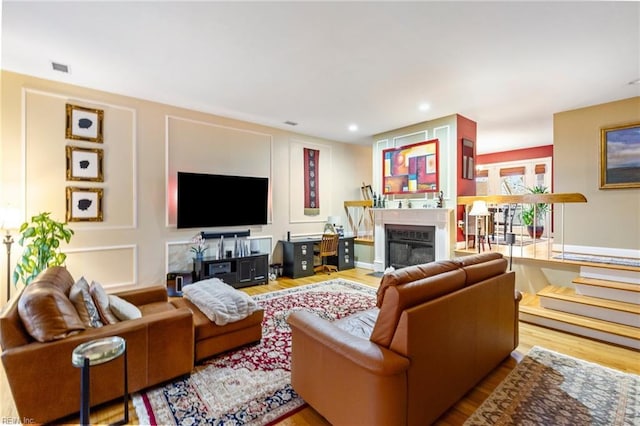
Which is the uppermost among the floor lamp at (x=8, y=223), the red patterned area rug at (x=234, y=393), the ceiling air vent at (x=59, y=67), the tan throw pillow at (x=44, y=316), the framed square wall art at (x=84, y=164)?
the ceiling air vent at (x=59, y=67)

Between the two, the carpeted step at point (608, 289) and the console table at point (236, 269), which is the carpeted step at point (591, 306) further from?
the console table at point (236, 269)

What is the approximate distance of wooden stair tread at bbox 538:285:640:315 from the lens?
3221 mm

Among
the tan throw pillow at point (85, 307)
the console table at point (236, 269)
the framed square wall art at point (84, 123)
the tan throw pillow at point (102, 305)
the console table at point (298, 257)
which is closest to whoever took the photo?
the tan throw pillow at point (85, 307)

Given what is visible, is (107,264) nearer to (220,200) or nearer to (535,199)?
(220,200)

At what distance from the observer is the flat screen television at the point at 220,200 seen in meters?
4.71

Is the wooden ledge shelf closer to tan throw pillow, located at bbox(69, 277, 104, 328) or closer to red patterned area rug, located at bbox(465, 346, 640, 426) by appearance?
red patterned area rug, located at bbox(465, 346, 640, 426)

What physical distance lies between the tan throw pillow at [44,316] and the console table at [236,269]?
108 inches

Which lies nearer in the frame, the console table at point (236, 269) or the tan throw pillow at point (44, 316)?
the tan throw pillow at point (44, 316)

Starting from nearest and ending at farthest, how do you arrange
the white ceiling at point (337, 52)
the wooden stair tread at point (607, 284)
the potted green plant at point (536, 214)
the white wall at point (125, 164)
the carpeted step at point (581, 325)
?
the white ceiling at point (337, 52) → the carpeted step at point (581, 325) → the wooden stair tread at point (607, 284) → the white wall at point (125, 164) → the potted green plant at point (536, 214)

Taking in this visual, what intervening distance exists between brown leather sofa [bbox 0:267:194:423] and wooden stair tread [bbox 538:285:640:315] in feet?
13.7

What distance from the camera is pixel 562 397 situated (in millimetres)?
2090

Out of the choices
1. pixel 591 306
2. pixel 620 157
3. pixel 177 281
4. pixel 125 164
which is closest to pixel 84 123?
pixel 125 164

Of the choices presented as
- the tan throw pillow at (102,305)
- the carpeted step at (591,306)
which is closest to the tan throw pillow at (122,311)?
the tan throw pillow at (102,305)

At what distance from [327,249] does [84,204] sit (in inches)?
158
